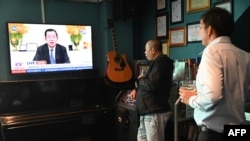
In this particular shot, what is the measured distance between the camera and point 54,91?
125 inches

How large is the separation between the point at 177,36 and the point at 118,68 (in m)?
0.86

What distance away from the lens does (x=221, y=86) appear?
1.29 meters

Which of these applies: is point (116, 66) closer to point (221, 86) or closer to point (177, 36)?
point (177, 36)

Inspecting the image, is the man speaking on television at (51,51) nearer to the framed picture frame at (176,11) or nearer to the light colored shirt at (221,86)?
the framed picture frame at (176,11)

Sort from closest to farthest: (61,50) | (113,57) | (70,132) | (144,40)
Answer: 1. (70,132)
2. (61,50)
3. (113,57)
4. (144,40)

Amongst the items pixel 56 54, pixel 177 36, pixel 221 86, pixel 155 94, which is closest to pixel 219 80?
pixel 221 86

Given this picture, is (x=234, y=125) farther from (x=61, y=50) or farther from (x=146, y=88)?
(x=61, y=50)

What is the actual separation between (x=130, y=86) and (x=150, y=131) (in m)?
1.23

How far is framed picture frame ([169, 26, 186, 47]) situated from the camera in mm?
3207

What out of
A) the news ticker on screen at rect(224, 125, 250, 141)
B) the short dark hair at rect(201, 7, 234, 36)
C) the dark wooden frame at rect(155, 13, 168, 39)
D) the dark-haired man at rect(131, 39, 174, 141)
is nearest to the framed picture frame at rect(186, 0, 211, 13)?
the dark wooden frame at rect(155, 13, 168, 39)

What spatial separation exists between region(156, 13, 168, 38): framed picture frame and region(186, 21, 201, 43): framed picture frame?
0.40 m

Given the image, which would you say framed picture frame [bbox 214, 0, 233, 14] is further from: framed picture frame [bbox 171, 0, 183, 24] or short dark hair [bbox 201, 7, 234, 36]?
short dark hair [bbox 201, 7, 234, 36]

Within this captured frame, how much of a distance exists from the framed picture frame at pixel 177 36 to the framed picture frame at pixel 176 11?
0.10m

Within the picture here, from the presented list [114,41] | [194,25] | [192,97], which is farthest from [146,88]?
[114,41]
